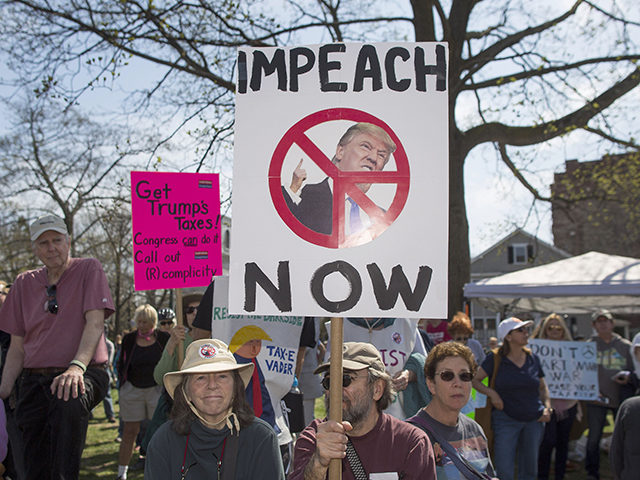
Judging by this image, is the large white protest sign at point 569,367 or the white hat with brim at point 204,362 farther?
the large white protest sign at point 569,367

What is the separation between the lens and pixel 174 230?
538 centimetres

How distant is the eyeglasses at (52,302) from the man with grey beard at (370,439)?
173 cm

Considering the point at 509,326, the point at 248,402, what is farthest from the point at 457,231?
the point at 248,402

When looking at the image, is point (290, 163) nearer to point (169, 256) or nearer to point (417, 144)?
point (417, 144)

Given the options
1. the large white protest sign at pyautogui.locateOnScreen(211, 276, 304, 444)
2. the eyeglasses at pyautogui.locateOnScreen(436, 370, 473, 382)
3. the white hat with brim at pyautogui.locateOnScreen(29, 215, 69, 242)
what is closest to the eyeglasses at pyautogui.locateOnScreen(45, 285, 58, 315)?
the white hat with brim at pyautogui.locateOnScreen(29, 215, 69, 242)

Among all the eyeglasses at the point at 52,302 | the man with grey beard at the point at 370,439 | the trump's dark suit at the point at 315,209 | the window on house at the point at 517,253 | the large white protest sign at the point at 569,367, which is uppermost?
the window on house at the point at 517,253

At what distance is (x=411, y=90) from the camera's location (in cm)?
277

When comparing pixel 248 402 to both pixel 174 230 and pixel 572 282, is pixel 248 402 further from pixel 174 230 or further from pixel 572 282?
pixel 572 282

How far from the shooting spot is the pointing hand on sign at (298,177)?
274 cm

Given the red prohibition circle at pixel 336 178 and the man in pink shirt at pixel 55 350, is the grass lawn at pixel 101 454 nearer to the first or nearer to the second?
the man in pink shirt at pixel 55 350

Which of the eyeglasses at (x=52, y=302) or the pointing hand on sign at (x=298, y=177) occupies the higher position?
the pointing hand on sign at (x=298, y=177)

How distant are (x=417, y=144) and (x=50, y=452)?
2.66 meters

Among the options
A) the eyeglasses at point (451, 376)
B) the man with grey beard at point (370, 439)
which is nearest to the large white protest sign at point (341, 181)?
the man with grey beard at point (370, 439)

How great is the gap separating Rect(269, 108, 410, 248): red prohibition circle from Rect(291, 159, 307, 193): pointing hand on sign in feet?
0.17
